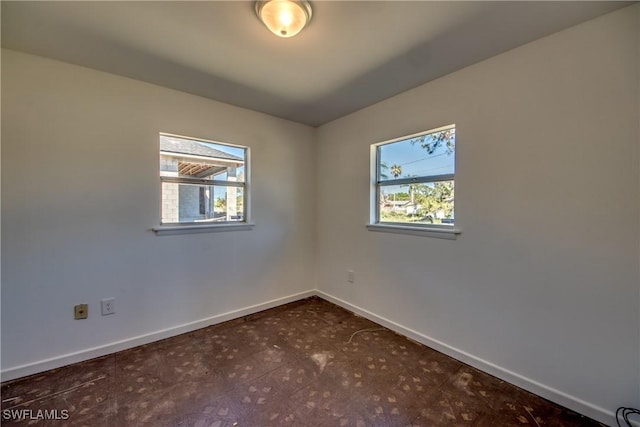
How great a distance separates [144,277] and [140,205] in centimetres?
62

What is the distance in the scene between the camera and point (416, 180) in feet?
7.79

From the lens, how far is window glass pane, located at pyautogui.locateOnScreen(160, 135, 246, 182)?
→ 2.37 meters

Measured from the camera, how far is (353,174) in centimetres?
289

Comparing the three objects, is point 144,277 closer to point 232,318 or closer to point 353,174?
point 232,318

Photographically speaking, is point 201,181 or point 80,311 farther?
point 201,181

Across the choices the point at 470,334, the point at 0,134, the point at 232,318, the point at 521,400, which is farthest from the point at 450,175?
the point at 0,134

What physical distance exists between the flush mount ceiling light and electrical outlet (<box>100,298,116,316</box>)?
2.33 metres

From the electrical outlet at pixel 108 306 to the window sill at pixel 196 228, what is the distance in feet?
2.02

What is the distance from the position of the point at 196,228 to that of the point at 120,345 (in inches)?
43.2

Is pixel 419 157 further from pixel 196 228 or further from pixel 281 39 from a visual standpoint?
pixel 196 228

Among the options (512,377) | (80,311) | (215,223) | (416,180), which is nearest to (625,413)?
(512,377)

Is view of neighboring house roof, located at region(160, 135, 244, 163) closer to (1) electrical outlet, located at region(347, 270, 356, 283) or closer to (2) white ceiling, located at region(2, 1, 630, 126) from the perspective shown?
(2) white ceiling, located at region(2, 1, 630, 126)

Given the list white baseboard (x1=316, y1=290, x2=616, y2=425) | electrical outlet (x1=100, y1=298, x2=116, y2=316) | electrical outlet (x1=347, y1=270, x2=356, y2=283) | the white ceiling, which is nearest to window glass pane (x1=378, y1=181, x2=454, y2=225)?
electrical outlet (x1=347, y1=270, x2=356, y2=283)

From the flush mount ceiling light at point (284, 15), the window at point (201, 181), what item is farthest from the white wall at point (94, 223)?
the flush mount ceiling light at point (284, 15)
